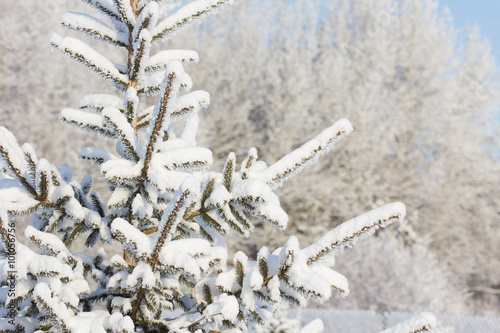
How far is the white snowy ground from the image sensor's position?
19.3 ft

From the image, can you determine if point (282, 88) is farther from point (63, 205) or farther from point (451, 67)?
point (63, 205)

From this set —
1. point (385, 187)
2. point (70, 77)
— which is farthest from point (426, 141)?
point (70, 77)

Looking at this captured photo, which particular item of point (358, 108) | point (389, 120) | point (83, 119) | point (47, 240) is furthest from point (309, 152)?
point (389, 120)

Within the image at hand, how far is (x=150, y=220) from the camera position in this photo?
1.97 m

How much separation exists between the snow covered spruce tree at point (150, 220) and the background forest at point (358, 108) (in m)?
11.9

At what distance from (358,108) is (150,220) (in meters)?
15.0

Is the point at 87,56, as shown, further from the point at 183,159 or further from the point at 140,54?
the point at 183,159

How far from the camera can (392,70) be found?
1780 cm

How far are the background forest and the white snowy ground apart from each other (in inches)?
294

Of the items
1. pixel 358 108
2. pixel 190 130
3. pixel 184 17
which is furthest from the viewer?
pixel 358 108

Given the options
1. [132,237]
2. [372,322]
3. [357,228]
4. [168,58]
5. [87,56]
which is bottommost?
[372,322]

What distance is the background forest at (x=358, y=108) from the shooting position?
45.2 ft

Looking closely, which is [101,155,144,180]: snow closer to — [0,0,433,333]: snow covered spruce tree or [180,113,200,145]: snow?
[0,0,433,333]: snow covered spruce tree

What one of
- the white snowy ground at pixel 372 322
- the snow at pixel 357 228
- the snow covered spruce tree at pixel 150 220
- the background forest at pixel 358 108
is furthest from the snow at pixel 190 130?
the background forest at pixel 358 108
